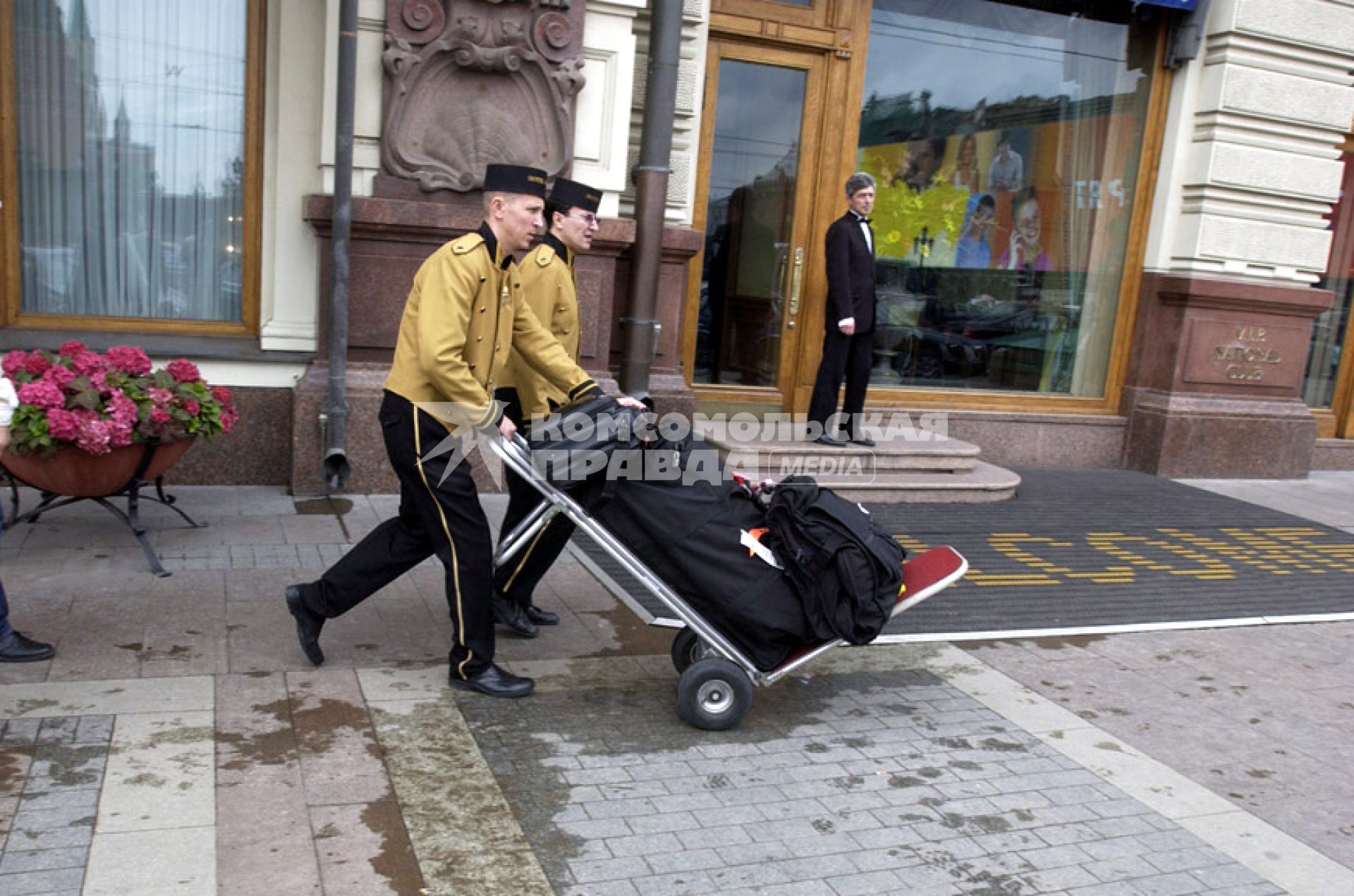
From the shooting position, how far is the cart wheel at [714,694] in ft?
13.7

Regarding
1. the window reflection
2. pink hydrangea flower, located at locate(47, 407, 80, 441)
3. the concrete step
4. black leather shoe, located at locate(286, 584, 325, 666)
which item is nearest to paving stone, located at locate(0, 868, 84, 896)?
black leather shoe, located at locate(286, 584, 325, 666)

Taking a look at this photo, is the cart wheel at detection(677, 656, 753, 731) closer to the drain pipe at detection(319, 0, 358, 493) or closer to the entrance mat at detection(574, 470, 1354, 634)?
the entrance mat at detection(574, 470, 1354, 634)

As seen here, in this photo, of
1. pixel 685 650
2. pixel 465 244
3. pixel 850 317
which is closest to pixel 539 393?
pixel 465 244

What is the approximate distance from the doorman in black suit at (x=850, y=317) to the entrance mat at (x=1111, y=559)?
0.88 meters

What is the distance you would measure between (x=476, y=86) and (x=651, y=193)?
1.33 m

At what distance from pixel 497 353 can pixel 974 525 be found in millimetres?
4249

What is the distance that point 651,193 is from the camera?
7746 millimetres

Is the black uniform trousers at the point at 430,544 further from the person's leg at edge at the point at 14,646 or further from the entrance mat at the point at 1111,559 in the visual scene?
the entrance mat at the point at 1111,559

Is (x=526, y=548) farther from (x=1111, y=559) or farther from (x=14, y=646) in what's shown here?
(x=1111, y=559)

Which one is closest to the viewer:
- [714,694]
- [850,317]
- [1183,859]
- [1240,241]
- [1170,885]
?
[1170,885]

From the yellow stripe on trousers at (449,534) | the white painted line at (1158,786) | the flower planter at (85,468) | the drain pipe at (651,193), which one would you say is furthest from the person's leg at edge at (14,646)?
the drain pipe at (651,193)

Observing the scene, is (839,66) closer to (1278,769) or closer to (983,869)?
(1278,769)

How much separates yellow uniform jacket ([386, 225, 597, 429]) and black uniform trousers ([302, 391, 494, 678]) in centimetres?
13

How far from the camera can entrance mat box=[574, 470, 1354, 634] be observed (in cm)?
603
